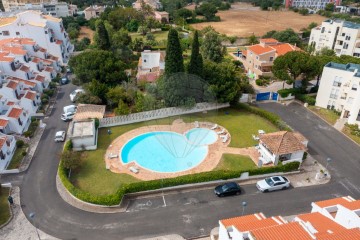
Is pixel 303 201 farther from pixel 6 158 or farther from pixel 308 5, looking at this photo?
pixel 308 5

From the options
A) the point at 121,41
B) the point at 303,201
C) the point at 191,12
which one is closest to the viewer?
the point at 303,201

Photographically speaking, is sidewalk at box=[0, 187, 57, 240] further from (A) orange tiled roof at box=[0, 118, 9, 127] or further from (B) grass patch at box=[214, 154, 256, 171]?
(B) grass patch at box=[214, 154, 256, 171]

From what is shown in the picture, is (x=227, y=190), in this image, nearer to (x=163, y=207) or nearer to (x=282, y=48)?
(x=163, y=207)

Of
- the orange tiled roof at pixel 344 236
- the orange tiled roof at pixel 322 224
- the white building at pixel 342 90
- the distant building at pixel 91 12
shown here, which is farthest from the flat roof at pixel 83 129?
the distant building at pixel 91 12

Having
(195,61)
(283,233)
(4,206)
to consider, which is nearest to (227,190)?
(283,233)

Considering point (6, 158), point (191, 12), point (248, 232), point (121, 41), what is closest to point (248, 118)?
point (248, 232)

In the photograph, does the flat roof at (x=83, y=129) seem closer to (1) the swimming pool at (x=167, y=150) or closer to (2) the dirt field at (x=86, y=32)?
(1) the swimming pool at (x=167, y=150)

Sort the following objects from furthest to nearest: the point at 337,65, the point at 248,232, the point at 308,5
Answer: the point at 308,5
the point at 337,65
the point at 248,232
